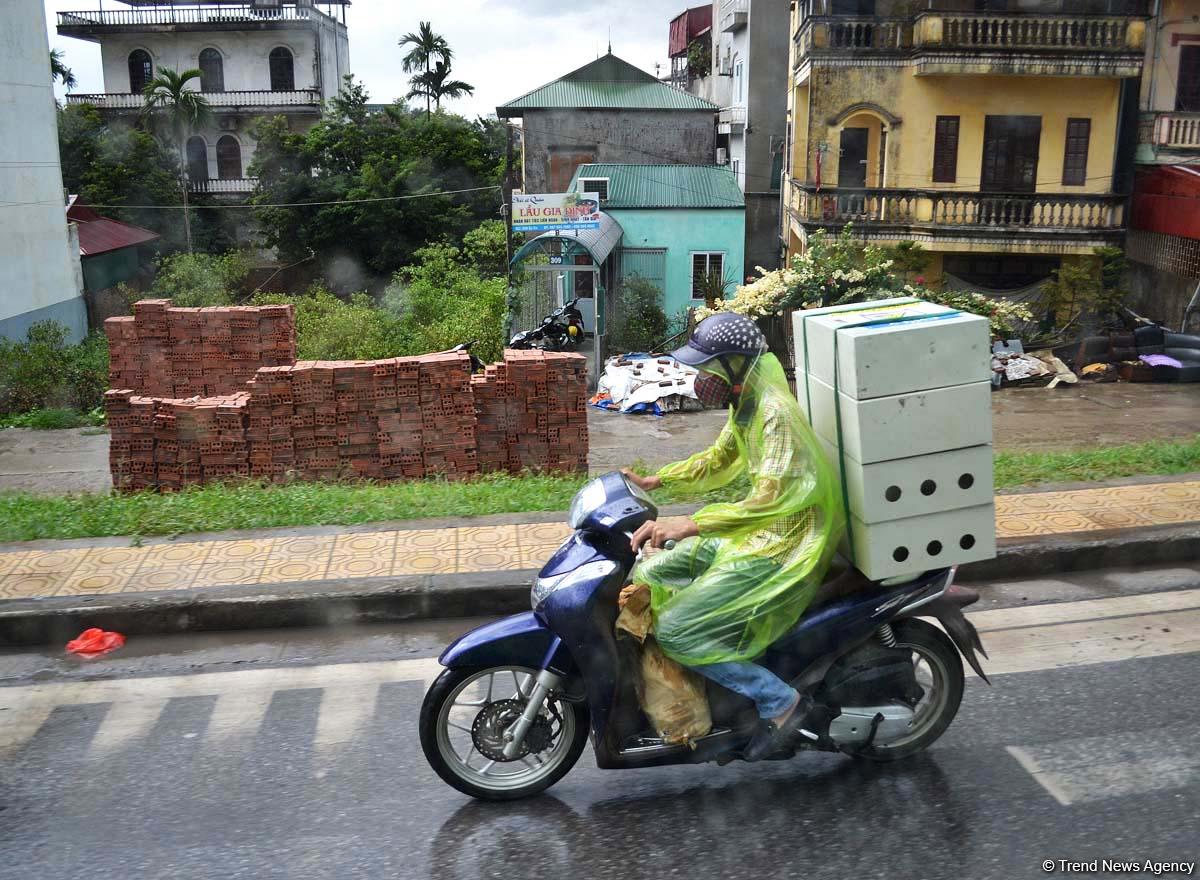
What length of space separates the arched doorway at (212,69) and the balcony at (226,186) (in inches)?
182

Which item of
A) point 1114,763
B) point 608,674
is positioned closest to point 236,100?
point 608,674

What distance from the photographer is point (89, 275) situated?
31.2m

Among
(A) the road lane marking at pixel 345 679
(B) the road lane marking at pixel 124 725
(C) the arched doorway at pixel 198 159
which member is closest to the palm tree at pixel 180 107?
(C) the arched doorway at pixel 198 159

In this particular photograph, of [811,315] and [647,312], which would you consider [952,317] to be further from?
[647,312]

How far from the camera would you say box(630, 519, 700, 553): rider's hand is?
3.81 metres

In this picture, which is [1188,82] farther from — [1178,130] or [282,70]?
[282,70]

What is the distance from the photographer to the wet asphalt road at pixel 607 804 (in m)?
3.81

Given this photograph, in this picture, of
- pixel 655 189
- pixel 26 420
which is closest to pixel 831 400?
pixel 26 420

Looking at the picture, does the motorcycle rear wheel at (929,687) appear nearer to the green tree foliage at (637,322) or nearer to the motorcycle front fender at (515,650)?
the motorcycle front fender at (515,650)

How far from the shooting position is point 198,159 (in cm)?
4578

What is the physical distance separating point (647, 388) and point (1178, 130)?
491 inches

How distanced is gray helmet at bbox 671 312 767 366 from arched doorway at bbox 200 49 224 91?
157 feet

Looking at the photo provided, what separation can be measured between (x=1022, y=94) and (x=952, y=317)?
21.1m

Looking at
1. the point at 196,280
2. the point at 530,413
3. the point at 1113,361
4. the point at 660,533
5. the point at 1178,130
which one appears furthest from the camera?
the point at 196,280
